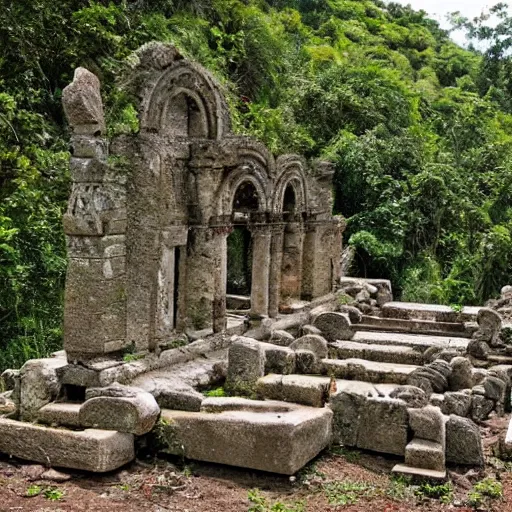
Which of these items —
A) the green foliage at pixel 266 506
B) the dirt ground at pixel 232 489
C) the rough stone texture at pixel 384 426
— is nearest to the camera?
the green foliage at pixel 266 506

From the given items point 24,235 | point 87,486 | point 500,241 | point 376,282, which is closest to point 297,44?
point 500,241

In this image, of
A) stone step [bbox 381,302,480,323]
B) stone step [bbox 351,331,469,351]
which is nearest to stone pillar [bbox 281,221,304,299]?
stone step [bbox 351,331,469,351]

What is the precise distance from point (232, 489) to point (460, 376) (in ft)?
13.0

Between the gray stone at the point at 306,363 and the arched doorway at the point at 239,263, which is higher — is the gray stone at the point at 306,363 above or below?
below

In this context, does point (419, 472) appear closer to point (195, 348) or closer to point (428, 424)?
point (428, 424)

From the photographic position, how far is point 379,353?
11781mm

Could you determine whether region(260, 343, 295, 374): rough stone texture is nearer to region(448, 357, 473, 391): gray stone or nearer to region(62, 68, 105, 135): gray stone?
region(448, 357, 473, 391): gray stone

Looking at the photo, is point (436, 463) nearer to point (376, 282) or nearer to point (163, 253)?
point (163, 253)

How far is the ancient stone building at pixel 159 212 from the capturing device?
29.1 feet

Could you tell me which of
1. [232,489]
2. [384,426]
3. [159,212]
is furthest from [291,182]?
[232,489]

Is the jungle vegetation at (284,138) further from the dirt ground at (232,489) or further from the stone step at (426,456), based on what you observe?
the stone step at (426,456)

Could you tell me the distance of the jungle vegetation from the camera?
14562 mm

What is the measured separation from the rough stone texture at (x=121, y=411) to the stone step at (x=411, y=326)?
6620mm

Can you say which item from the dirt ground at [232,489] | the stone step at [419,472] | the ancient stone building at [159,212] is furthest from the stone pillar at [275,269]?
the stone step at [419,472]
